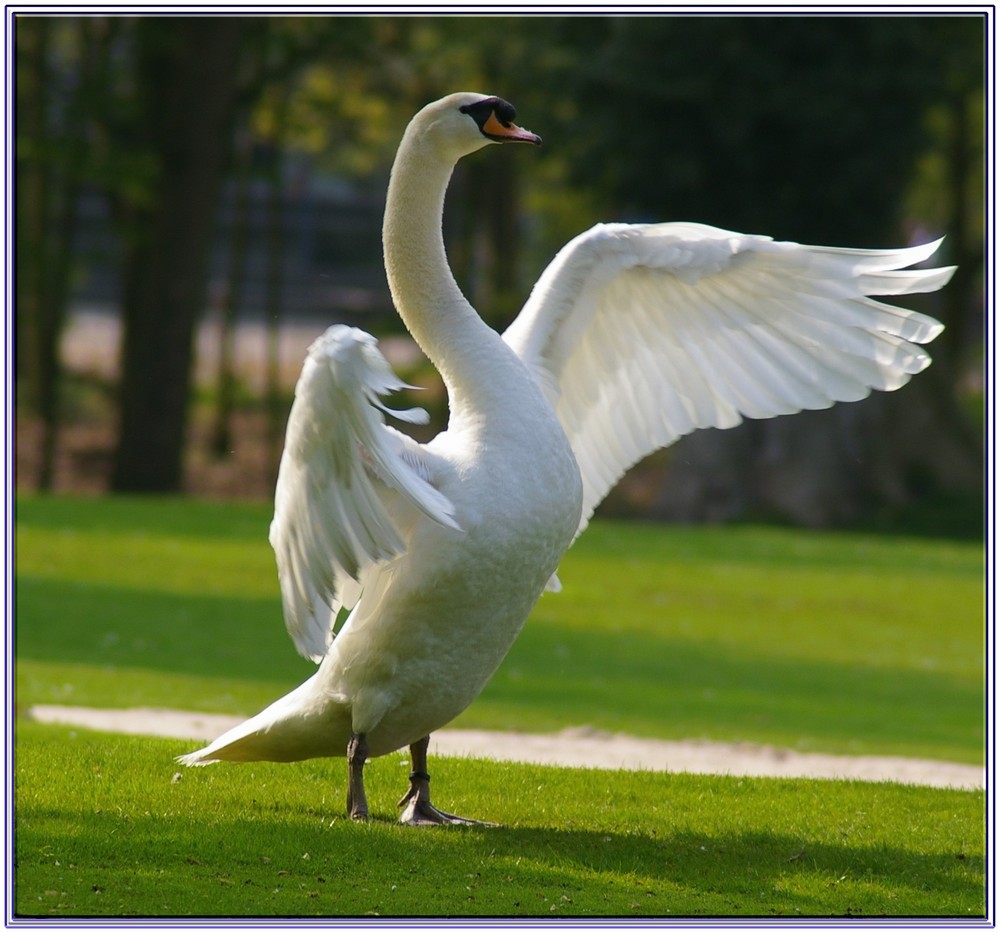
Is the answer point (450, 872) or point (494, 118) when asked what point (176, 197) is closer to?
point (494, 118)

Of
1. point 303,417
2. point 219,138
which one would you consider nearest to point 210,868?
point 303,417

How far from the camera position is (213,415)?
35031mm

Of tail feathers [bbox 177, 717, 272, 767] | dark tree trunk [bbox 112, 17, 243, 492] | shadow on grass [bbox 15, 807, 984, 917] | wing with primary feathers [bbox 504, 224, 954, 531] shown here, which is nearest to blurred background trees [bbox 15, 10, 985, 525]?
dark tree trunk [bbox 112, 17, 243, 492]

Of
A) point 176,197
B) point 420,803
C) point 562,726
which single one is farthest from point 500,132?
point 176,197

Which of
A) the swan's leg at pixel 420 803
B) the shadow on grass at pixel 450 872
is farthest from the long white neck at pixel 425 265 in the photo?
the shadow on grass at pixel 450 872

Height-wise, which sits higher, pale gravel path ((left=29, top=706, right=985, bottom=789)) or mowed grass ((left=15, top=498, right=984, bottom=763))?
pale gravel path ((left=29, top=706, right=985, bottom=789))

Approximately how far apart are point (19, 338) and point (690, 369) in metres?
25.7

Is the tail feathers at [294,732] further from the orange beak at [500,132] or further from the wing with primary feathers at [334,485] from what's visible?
the orange beak at [500,132]

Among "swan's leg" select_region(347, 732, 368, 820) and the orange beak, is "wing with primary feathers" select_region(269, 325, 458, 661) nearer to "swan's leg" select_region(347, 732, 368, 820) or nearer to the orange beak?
"swan's leg" select_region(347, 732, 368, 820)

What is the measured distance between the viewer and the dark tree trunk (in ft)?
75.5

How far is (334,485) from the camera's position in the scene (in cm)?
550

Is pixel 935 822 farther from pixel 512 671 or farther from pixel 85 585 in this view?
pixel 85 585

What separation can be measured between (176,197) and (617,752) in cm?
1567

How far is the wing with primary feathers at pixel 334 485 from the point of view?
527cm
